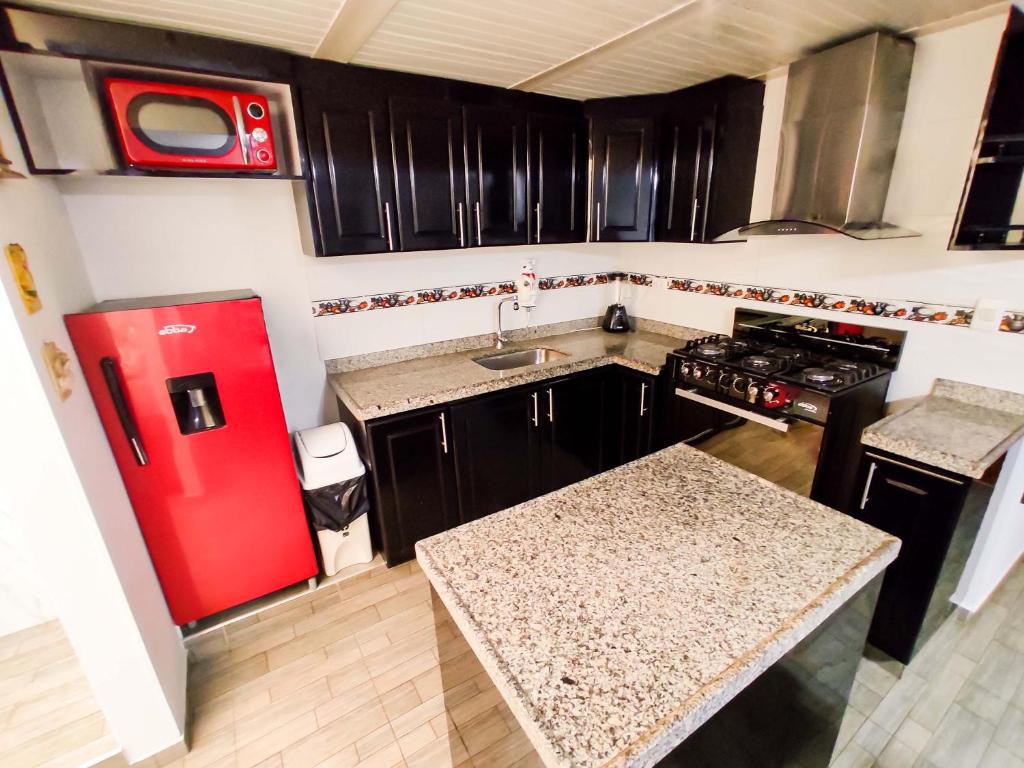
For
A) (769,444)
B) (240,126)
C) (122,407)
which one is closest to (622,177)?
(769,444)

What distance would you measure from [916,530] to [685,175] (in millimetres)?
1833

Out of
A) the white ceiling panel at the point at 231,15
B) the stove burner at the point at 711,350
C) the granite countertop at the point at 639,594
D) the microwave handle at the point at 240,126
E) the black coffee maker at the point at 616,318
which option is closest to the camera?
the granite countertop at the point at 639,594

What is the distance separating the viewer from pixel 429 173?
2.20m

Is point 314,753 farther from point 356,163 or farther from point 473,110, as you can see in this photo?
point 473,110

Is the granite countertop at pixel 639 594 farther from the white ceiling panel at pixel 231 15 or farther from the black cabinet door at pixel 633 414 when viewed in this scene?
the white ceiling panel at pixel 231 15

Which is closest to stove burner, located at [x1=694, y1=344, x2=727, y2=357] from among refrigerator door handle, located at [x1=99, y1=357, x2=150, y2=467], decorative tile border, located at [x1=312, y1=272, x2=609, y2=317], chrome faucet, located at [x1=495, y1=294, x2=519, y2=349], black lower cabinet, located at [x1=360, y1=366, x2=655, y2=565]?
black lower cabinet, located at [x1=360, y1=366, x2=655, y2=565]

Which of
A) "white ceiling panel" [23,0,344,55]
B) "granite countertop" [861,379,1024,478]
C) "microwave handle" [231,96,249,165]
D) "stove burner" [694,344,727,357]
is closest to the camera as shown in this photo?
"white ceiling panel" [23,0,344,55]

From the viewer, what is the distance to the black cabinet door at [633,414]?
257 centimetres

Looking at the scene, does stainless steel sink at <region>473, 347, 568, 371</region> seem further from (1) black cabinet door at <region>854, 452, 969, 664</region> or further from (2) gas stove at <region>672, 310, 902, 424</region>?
(1) black cabinet door at <region>854, 452, 969, 664</region>

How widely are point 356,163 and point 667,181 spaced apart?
1570mm

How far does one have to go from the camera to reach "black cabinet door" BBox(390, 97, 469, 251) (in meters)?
2.10

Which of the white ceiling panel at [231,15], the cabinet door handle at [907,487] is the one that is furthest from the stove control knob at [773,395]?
the white ceiling panel at [231,15]

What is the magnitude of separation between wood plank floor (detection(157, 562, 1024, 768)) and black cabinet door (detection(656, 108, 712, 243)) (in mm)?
2061

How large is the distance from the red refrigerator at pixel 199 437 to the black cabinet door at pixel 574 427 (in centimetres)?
128
